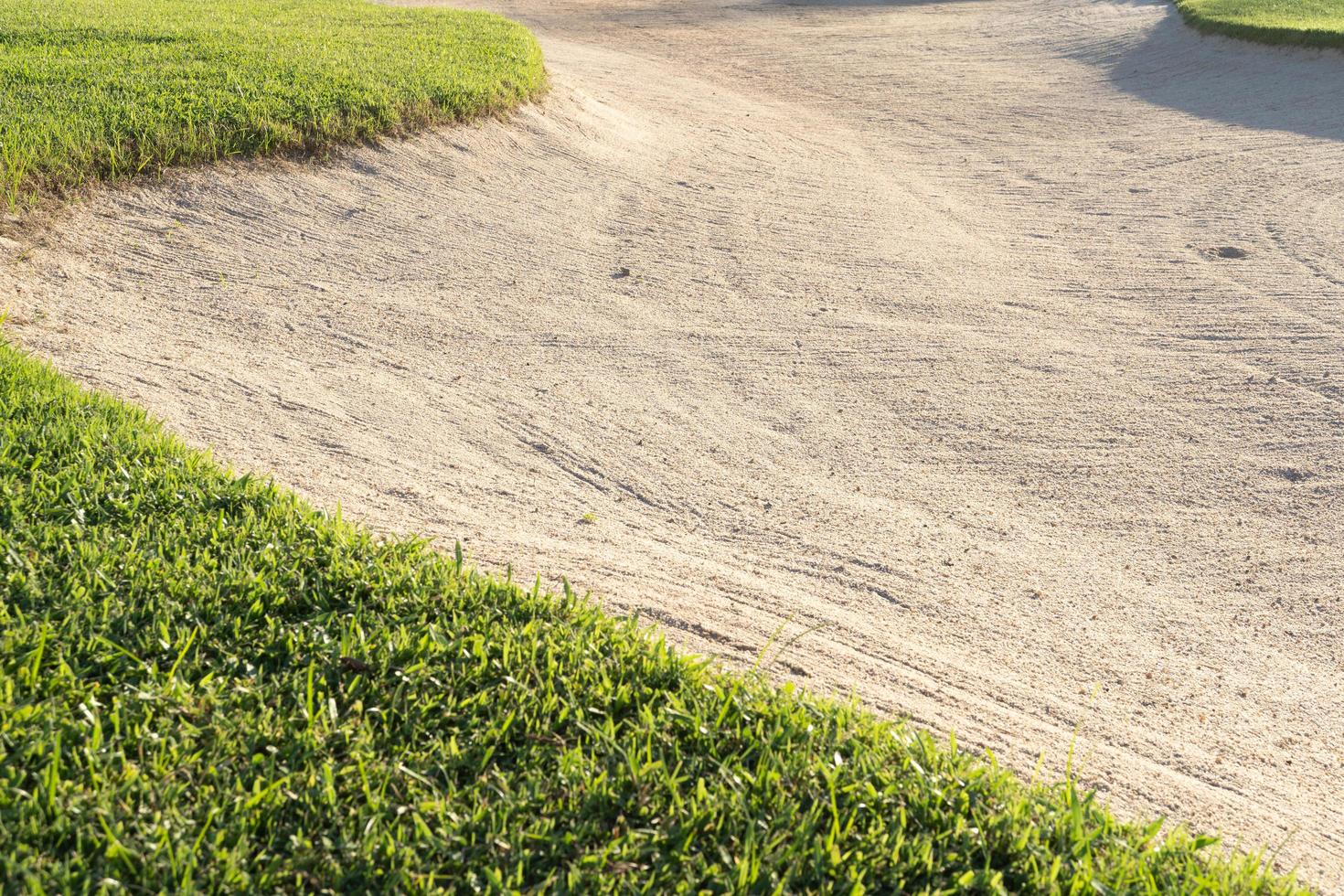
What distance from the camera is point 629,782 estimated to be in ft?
8.05

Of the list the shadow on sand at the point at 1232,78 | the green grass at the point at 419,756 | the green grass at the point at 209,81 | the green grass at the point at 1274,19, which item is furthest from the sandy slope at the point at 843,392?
the green grass at the point at 1274,19

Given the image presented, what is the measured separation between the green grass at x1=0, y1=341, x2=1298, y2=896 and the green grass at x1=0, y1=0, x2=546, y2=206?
14.2ft

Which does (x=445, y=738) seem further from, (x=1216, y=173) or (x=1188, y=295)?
(x=1216, y=173)

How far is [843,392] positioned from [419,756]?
4152mm

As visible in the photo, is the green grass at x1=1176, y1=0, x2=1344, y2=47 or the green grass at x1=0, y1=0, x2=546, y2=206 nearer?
the green grass at x1=0, y1=0, x2=546, y2=206

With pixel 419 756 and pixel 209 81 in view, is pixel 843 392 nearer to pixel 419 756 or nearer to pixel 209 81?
pixel 419 756

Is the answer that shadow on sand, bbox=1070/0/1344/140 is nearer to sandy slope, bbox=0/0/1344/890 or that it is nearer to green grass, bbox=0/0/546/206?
sandy slope, bbox=0/0/1344/890

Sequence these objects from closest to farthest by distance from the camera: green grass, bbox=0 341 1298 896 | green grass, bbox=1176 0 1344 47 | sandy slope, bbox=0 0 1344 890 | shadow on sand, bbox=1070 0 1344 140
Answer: green grass, bbox=0 341 1298 896 < sandy slope, bbox=0 0 1344 890 < shadow on sand, bbox=1070 0 1344 140 < green grass, bbox=1176 0 1344 47

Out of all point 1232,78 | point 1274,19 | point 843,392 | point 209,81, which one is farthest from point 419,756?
point 1274,19

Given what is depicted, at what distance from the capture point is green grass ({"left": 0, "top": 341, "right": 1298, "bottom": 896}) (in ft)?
7.16

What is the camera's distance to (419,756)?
8.02ft

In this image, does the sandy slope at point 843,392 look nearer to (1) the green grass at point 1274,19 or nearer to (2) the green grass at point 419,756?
(2) the green grass at point 419,756

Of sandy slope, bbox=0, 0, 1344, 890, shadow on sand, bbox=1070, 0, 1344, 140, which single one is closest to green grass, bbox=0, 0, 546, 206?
sandy slope, bbox=0, 0, 1344, 890

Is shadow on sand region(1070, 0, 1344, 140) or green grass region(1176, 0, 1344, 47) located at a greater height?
green grass region(1176, 0, 1344, 47)
